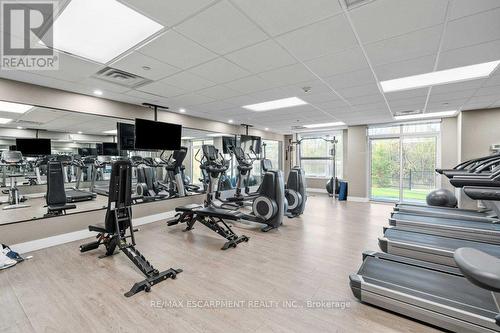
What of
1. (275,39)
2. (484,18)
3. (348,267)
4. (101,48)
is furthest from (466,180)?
(101,48)

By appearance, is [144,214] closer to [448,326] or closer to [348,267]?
[348,267]

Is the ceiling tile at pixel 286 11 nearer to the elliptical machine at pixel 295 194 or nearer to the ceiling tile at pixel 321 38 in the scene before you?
the ceiling tile at pixel 321 38

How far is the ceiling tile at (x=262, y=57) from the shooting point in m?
2.46

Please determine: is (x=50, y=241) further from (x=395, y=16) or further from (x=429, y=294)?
(x=395, y=16)

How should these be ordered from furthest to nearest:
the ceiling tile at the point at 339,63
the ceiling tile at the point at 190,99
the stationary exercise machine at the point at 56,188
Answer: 1. the ceiling tile at the point at 190,99
2. the stationary exercise machine at the point at 56,188
3. the ceiling tile at the point at 339,63

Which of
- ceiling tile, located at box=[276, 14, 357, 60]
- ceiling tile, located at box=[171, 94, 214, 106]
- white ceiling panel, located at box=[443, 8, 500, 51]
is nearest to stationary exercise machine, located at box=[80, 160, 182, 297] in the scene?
ceiling tile, located at box=[171, 94, 214, 106]

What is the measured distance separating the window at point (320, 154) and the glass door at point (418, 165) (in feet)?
7.65

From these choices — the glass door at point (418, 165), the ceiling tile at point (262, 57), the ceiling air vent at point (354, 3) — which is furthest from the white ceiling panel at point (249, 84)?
the glass door at point (418, 165)

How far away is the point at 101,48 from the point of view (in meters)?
2.49

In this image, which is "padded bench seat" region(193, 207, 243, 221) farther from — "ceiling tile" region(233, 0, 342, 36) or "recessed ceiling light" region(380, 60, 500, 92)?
"recessed ceiling light" region(380, 60, 500, 92)

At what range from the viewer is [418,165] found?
283 inches

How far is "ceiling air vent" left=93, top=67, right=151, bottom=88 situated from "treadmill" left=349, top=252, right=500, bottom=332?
12.5 ft

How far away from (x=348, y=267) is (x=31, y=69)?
4890mm

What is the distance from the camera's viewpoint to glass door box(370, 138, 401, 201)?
7.54 metres
